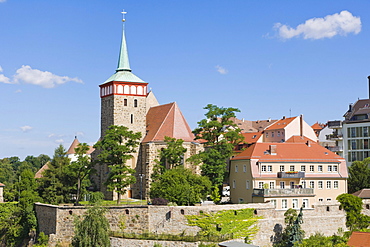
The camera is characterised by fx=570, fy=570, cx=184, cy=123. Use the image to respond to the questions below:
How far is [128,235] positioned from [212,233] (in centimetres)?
678

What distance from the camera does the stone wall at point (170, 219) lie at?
1810 inches

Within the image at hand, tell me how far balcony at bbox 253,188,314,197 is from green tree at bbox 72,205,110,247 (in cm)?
1380

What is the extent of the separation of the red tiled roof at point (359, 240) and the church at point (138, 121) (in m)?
22.9

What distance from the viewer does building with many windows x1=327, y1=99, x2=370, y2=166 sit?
7475cm

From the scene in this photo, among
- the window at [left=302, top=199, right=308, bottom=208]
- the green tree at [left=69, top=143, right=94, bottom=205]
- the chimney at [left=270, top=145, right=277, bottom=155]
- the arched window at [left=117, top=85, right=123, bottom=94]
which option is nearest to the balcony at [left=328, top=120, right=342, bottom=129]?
the chimney at [left=270, top=145, right=277, bottom=155]

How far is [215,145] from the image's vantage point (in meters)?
59.5

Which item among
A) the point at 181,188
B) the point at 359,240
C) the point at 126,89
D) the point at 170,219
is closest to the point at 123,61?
the point at 126,89

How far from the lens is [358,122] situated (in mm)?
75375

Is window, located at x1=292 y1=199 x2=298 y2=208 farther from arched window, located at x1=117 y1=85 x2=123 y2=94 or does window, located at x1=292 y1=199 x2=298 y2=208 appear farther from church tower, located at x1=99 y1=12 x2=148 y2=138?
arched window, located at x1=117 y1=85 x2=123 y2=94

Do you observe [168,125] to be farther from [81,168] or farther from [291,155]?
[291,155]

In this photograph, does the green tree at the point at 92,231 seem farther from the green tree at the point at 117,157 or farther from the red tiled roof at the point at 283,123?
the red tiled roof at the point at 283,123

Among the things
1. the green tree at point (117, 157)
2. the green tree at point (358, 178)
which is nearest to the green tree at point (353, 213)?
the green tree at point (358, 178)

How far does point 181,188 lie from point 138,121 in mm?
16047

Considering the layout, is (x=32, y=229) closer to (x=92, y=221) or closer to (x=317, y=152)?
(x=92, y=221)
